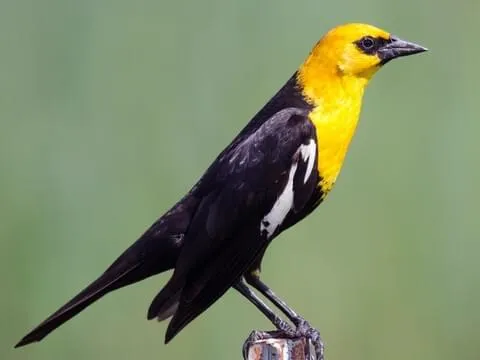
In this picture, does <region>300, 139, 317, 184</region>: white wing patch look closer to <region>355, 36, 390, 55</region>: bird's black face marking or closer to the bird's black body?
the bird's black body

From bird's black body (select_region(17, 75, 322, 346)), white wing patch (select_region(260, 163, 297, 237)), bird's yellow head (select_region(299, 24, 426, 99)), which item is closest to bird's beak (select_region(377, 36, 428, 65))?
bird's yellow head (select_region(299, 24, 426, 99))

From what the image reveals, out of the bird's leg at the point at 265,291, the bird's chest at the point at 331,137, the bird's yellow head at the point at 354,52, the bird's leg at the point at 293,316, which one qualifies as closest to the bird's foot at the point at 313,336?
the bird's leg at the point at 293,316

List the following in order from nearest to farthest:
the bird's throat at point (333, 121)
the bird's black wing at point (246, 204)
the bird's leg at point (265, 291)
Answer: the bird's black wing at point (246, 204)
the bird's throat at point (333, 121)
the bird's leg at point (265, 291)

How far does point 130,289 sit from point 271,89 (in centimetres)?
88

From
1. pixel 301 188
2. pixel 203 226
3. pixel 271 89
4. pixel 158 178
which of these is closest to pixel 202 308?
pixel 203 226

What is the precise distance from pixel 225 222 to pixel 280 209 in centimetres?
16

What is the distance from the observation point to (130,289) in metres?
4.03

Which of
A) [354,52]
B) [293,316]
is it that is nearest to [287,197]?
[293,316]

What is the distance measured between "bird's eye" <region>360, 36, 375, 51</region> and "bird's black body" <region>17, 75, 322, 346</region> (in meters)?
0.26

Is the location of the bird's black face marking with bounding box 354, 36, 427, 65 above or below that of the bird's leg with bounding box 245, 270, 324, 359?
above

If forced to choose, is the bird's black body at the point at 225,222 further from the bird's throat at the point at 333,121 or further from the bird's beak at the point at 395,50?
the bird's beak at the point at 395,50

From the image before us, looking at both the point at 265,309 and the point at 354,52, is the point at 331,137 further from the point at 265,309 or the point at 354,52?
the point at 265,309

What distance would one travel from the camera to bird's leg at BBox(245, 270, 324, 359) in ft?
10.5

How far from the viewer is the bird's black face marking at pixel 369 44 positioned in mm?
3357
